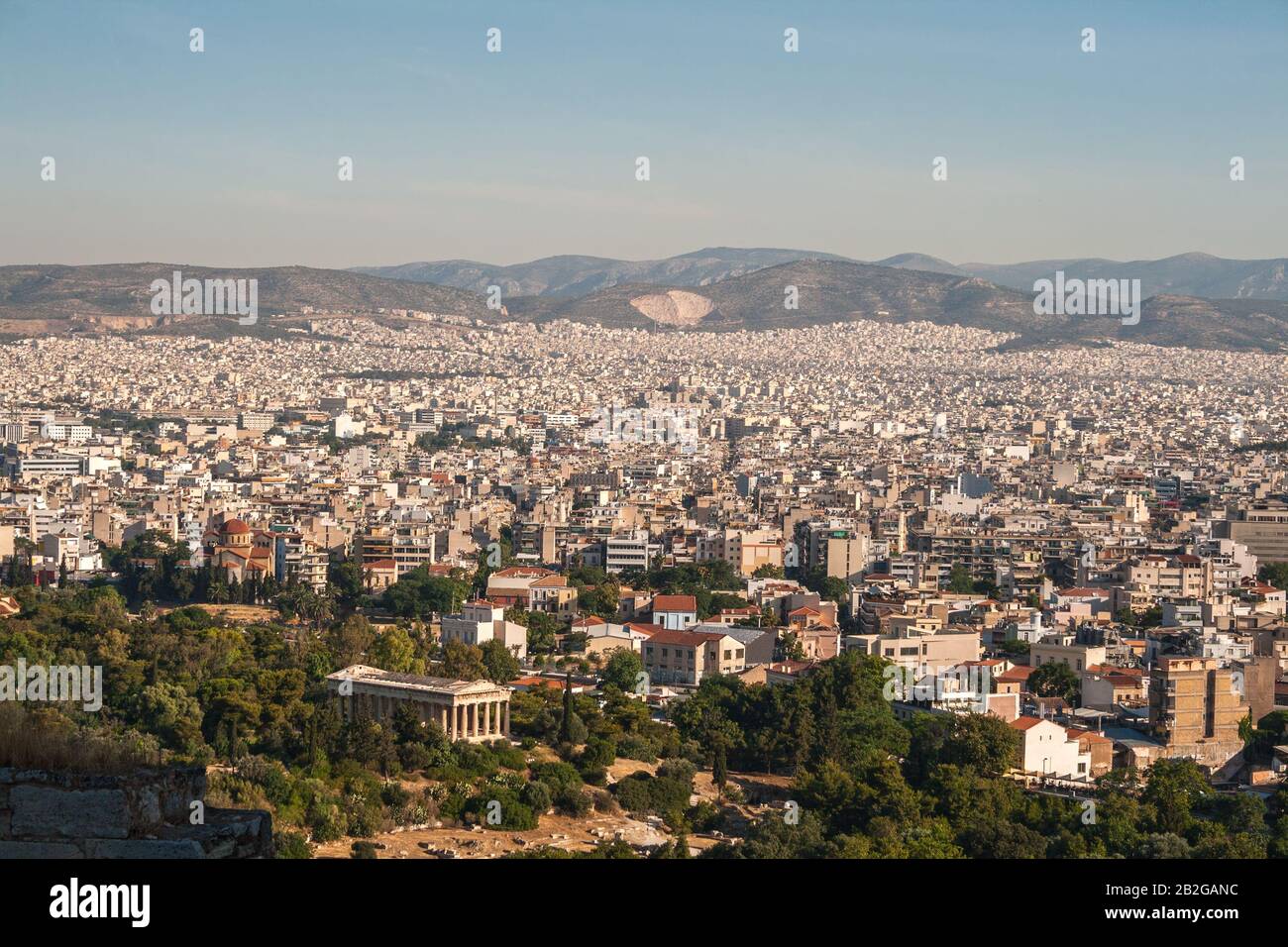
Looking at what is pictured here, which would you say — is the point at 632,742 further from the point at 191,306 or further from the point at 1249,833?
the point at 191,306

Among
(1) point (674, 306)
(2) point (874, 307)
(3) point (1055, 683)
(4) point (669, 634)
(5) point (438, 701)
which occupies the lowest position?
(3) point (1055, 683)

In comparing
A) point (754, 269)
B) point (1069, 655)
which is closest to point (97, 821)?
point (1069, 655)

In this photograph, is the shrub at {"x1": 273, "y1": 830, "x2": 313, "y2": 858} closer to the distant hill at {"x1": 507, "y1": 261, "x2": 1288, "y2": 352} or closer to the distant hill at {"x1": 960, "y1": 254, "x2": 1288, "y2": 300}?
the distant hill at {"x1": 507, "y1": 261, "x2": 1288, "y2": 352}

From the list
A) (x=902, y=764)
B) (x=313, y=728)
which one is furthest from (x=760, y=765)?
(x=313, y=728)

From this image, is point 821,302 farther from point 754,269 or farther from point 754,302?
point 754,269

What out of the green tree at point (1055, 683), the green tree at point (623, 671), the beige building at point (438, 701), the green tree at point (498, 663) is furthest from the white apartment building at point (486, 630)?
the green tree at point (1055, 683)

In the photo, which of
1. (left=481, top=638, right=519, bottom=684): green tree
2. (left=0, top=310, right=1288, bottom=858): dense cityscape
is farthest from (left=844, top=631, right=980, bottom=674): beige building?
(left=481, top=638, right=519, bottom=684): green tree
